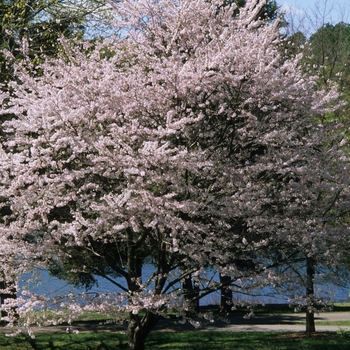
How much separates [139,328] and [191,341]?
179 inches

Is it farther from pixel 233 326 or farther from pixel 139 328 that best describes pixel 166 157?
pixel 233 326

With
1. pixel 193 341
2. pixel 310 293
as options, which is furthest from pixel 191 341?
pixel 310 293

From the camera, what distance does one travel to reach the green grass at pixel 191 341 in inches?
523

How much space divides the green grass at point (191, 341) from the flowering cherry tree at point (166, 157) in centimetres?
350

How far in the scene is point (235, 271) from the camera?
30.0ft

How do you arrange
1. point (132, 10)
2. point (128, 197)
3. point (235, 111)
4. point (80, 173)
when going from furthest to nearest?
point (132, 10)
point (235, 111)
point (80, 173)
point (128, 197)

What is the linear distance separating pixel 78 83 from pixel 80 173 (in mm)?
1983

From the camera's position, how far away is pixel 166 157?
319 inches

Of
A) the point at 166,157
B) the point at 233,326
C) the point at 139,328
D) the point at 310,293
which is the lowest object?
the point at 233,326

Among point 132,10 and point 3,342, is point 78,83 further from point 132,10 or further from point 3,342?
point 3,342

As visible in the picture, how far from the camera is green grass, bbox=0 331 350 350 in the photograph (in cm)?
1329

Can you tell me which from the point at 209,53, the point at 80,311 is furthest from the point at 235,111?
the point at 80,311

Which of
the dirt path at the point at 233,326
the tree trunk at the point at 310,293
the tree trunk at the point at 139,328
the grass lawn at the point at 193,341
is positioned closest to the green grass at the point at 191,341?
the grass lawn at the point at 193,341

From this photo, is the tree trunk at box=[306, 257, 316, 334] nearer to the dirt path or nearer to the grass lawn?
the grass lawn
